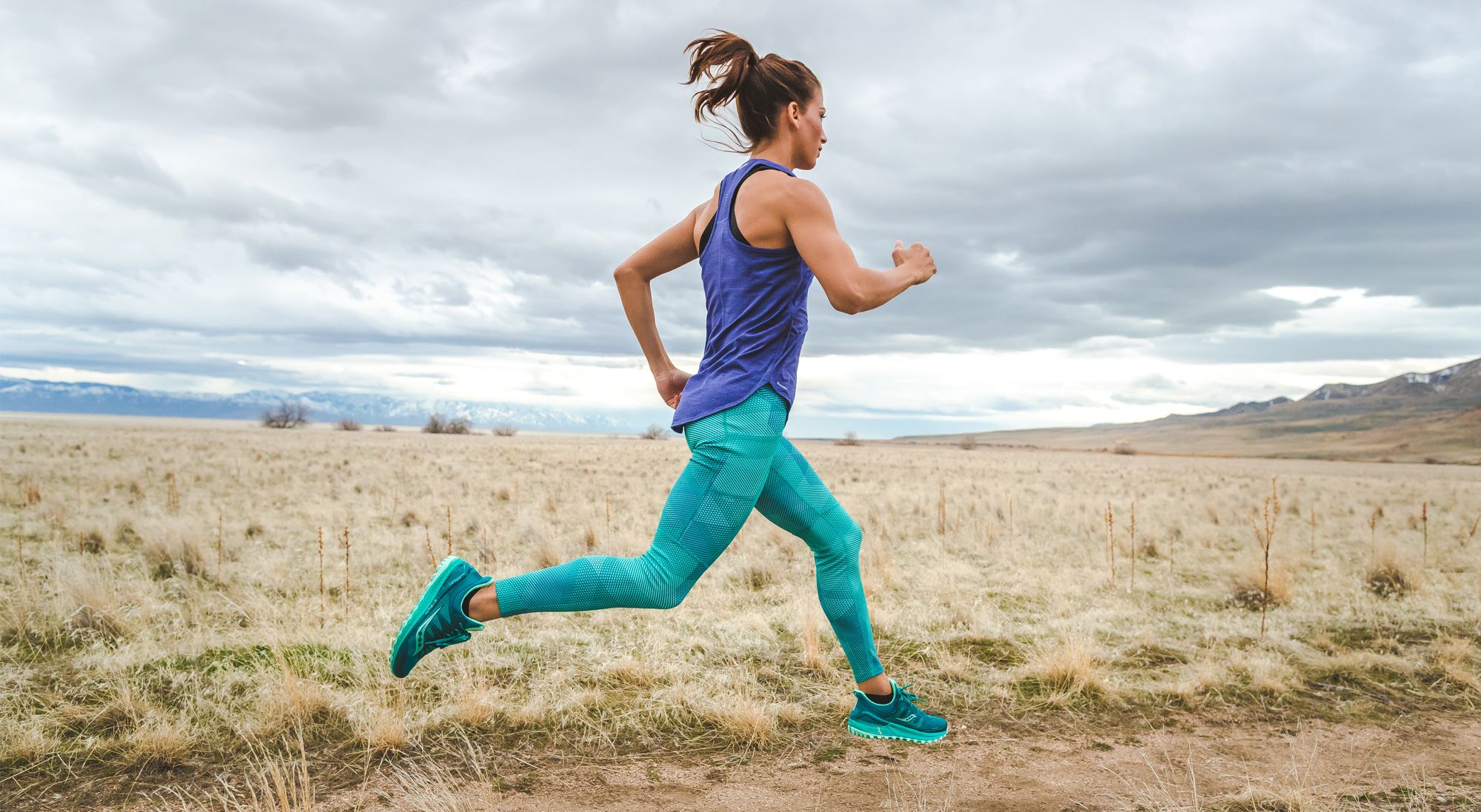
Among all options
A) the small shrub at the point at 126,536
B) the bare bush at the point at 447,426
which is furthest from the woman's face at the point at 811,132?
the bare bush at the point at 447,426

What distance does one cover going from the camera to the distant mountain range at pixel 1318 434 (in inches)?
3925

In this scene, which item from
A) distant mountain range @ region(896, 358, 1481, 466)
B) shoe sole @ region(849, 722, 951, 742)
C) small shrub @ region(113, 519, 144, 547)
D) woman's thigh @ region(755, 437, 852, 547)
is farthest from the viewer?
distant mountain range @ region(896, 358, 1481, 466)

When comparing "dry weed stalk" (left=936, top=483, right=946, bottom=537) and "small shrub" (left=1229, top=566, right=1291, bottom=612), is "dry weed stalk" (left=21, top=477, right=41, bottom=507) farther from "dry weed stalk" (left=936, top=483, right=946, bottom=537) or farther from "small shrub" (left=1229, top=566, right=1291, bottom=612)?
"small shrub" (left=1229, top=566, right=1291, bottom=612)

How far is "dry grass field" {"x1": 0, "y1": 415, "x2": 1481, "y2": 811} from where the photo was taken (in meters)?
3.01

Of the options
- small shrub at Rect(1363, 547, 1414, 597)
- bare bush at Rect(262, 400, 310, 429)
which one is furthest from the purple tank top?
bare bush at Rect(262, 400, 310, 429)

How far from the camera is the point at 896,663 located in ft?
15.0


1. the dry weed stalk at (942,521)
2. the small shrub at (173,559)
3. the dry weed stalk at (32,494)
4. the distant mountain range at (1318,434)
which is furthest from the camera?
the distant mountain range at (1318,434)

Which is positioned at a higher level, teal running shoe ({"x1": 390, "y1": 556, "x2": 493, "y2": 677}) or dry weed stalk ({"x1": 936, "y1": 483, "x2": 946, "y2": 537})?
teal running shoe ({"x1": 390, "y1": 556, "x2": 493, "y2": 677})

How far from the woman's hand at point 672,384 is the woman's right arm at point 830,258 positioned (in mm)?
784

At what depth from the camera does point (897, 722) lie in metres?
2.89

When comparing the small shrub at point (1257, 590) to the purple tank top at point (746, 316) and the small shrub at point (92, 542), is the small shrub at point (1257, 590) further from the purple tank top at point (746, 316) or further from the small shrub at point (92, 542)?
the small shrub at point (92, 542)

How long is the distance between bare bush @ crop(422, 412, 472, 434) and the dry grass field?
57528mm

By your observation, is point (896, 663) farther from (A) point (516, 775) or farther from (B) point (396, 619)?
(B) point (396, 619)

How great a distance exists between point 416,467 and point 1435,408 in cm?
21696
